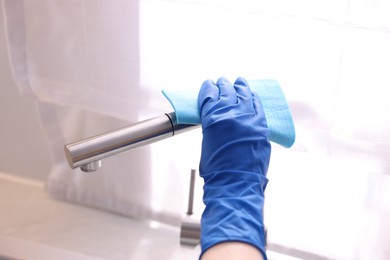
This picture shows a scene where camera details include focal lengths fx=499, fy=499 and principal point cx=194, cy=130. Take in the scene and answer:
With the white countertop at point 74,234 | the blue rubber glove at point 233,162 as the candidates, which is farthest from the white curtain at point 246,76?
the blue rubber glove at point 233,162

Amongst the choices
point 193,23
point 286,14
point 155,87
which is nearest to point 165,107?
point 155,87

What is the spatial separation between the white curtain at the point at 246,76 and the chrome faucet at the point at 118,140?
24 centimetres

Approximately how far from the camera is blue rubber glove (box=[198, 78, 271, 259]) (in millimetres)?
624

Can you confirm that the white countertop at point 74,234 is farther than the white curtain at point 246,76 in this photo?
Yes

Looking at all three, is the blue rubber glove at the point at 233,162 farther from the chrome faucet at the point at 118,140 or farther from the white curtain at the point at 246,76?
the white curtain at the point at 246,76

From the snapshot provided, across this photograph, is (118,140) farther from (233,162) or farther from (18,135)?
(18,135)

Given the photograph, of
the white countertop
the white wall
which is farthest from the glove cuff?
the white wall

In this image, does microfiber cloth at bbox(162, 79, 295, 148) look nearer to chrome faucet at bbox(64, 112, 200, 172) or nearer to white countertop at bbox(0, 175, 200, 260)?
chrome faucet at bbox(64, 112, 200, 172)

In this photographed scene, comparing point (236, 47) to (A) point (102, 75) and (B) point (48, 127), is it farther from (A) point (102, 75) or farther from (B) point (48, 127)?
(B) point (48, 127)

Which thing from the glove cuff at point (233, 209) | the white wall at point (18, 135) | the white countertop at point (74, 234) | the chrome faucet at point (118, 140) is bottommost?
the white countertop at point (74, 234)

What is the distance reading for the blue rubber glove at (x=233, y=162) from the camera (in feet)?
2.05

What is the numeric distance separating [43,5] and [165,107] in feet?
0.99

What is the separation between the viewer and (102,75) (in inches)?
37.2

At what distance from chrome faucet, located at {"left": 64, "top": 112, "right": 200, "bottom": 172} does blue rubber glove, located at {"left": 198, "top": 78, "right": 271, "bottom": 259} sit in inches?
1.8
